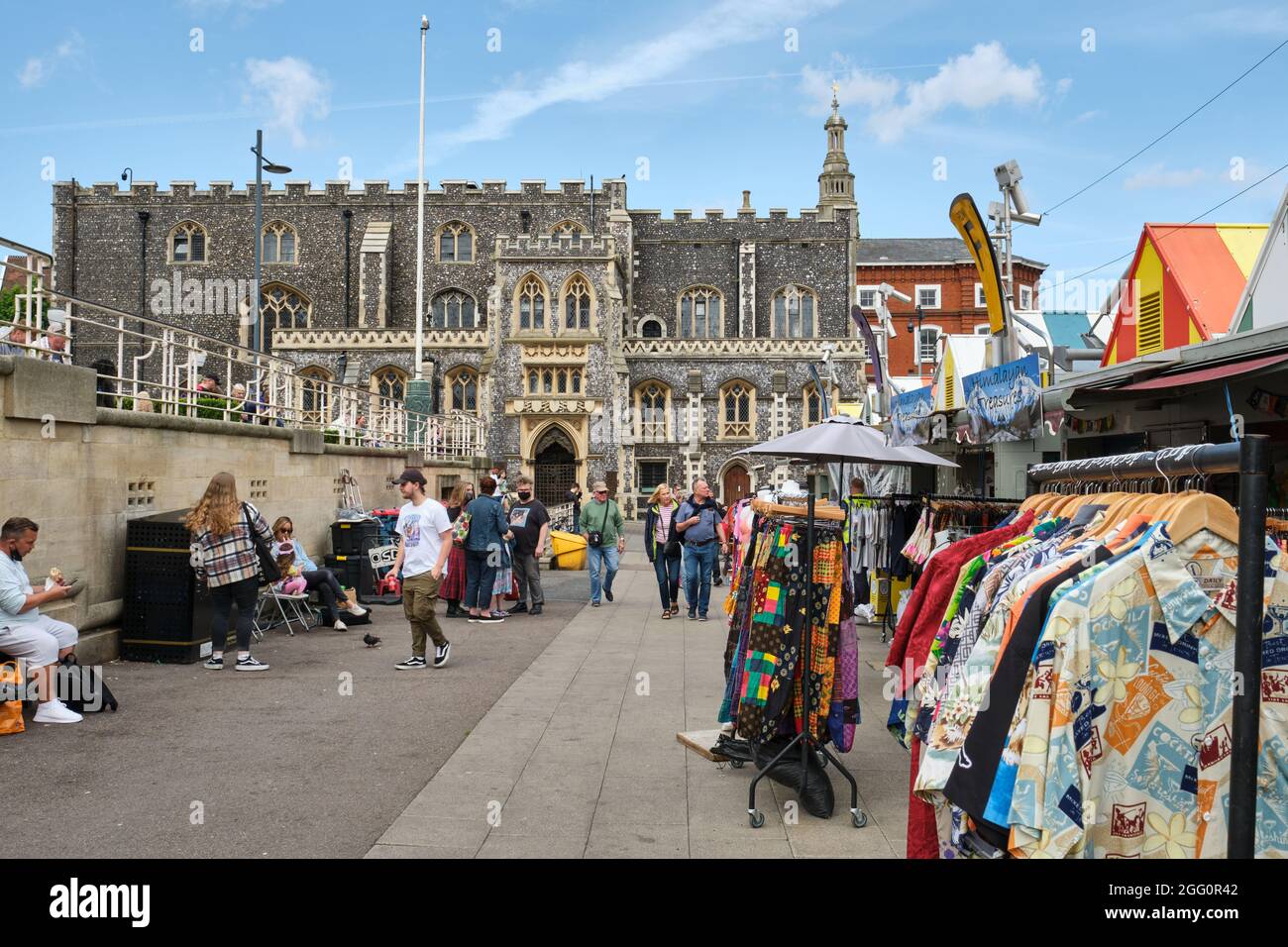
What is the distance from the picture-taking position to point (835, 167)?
5319 cm

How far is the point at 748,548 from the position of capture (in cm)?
584

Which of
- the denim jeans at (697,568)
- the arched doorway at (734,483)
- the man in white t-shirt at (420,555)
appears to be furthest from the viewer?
the arched doorway at (734,483)

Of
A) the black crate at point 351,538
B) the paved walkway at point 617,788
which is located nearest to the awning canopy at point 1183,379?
the paved walkway at point 617,788

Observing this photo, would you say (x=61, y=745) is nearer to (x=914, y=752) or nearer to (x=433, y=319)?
(x=914, y=752)

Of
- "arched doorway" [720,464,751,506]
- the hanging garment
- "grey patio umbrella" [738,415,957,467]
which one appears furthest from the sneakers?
"arched doorway" [720,464,751,506]

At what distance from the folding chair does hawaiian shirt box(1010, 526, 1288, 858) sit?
954 cm

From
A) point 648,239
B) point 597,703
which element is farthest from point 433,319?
point 597,703

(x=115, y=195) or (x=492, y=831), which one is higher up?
(x=115, y=195)

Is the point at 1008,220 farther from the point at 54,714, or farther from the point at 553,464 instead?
the point at 553,464

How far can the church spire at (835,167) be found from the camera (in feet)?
173

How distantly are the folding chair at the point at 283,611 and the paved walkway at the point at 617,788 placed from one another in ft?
12.4

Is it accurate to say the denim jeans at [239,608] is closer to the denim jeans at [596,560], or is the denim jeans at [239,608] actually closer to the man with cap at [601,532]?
the man with cap at [601,532]

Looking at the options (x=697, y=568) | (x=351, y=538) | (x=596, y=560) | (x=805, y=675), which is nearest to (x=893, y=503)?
(x=805, y=675)

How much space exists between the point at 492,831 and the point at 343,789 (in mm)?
1104
